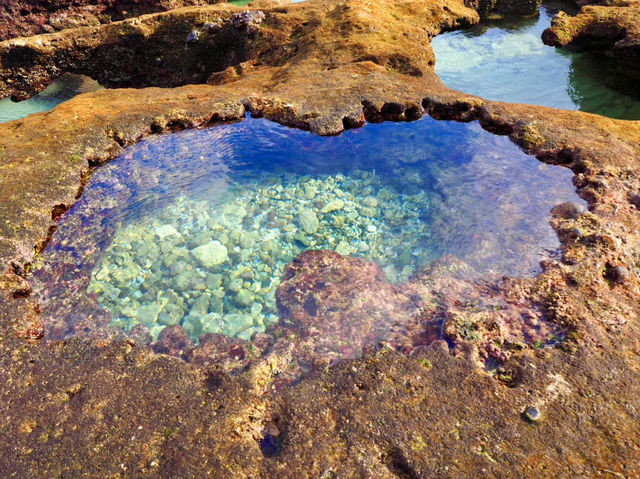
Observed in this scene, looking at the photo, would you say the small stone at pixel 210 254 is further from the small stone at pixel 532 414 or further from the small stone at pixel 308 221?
the small stone at pixel 532 414

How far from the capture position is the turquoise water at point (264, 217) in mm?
6367

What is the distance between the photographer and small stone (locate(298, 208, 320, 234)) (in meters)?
7.60

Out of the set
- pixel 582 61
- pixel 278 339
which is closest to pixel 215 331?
pixel 278 339

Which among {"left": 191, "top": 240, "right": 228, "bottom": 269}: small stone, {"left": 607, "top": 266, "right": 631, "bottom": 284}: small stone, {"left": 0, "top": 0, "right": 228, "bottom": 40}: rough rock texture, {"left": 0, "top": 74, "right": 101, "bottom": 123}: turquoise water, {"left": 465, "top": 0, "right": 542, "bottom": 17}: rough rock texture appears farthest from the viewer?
{"left": 0, "top": 0, "right": 228, "bottom": 40}: rough rock texture

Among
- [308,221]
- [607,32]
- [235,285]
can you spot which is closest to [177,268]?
[235,285]

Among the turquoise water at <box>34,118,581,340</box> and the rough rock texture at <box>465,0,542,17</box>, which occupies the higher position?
the rough rock texture at <box>465,0,542,17</box>

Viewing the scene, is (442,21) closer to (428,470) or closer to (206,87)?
(206,87)

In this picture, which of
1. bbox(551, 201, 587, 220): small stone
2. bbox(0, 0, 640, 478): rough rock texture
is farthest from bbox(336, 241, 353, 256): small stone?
bbox(551, 201, 587, 220): small stone

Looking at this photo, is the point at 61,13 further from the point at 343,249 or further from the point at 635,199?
the point at 635,199

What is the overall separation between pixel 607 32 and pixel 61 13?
20.9 meters

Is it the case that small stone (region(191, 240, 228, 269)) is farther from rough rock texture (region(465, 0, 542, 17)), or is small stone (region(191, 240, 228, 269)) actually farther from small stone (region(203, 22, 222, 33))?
rough rock texture (region(465, 0, 542, 17))

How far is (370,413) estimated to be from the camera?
4.48 metres

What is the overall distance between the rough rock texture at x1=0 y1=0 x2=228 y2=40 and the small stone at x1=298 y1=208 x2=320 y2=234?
55.5 ft

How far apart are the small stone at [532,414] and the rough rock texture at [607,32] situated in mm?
11835
